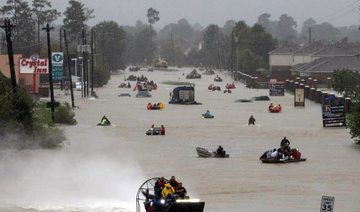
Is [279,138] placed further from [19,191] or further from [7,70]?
[7,70]

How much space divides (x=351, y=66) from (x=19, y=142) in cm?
8994

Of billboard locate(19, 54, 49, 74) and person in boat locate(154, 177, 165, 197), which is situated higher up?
billboard locate(19, 54, 49, 74)

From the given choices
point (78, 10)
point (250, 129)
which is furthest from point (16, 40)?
point (250, 129)

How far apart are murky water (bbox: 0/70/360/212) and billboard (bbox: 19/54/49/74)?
2056cm

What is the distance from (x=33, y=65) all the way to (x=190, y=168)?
53053mm

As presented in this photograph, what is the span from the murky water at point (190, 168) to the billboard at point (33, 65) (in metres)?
20.6

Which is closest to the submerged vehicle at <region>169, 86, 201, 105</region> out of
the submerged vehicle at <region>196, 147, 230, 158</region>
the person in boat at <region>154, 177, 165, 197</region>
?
the submerged vehicle at <region>196, 147, 230, 158</region>

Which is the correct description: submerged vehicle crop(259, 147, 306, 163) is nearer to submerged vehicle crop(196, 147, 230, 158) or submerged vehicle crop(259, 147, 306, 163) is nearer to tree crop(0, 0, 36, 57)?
submerged vehicle crop(196, 147, 230, 158)

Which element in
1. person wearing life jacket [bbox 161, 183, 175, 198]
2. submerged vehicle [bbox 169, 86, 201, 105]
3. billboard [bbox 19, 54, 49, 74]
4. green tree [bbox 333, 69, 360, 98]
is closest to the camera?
person wearing life jacket [bbox 161, 183, 175, 198]

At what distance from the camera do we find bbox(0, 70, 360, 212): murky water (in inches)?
1340

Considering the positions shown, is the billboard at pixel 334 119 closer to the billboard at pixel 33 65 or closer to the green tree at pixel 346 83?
the green tree at pixel 346 83

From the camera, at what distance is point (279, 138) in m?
59.7

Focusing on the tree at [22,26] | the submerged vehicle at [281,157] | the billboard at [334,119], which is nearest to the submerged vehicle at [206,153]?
the submerged vehicle at [281,157]

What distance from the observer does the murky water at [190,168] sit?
34031mm
